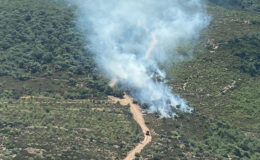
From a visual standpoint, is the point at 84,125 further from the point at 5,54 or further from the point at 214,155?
the point at 5,54

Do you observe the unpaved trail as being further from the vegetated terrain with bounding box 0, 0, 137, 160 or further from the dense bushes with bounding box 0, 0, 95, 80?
the dense bushes with bounding box 0, 0, 95, 80

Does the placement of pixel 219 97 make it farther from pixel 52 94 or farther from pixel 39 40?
pixel 39 40

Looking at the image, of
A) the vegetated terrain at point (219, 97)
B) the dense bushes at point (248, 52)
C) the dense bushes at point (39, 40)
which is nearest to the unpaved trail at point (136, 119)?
the vegetated terrain at point (219, 97)

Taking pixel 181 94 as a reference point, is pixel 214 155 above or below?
below

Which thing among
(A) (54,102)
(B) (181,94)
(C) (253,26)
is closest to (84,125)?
(A) (54,102)

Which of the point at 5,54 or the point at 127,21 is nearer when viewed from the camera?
the point at 5,54

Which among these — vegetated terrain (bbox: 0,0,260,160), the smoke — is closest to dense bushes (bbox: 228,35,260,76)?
vegetated terrain (bbox: 0,0,260,160)

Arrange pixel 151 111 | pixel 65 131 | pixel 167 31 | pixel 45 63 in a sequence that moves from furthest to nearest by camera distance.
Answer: pixel 167 31 < pixel 45 63 < pixel 151 111 < pixel 65 131
